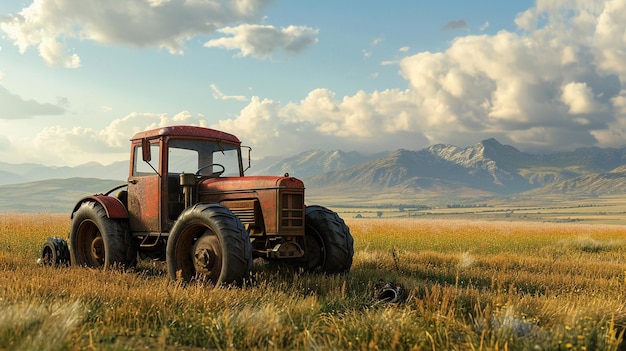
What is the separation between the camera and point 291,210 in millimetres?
8461

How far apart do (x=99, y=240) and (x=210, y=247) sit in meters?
3.27

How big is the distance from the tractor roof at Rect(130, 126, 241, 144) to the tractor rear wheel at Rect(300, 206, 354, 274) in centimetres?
203

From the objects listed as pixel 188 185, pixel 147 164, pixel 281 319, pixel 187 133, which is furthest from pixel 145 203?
pixel 281 319

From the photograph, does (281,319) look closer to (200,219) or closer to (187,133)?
(200,219)

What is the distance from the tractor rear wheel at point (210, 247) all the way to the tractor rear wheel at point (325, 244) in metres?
1.93

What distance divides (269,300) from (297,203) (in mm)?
2483

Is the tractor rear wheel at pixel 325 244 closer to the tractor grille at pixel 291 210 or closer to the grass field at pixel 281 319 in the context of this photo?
the grass field at pixel 281 319

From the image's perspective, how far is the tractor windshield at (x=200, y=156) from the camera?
9305 mm

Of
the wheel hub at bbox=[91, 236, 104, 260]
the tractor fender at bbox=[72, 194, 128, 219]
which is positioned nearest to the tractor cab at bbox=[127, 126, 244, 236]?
the tractor fender at bbox=[72, 194, 128, 219]

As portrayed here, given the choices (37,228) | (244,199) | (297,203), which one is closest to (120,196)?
(244,199)

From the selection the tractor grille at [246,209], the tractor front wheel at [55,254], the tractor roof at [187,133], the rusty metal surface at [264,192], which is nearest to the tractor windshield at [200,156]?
the tractor roof at [187,133]

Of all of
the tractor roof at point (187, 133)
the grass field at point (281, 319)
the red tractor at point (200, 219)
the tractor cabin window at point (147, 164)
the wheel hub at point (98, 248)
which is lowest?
the grass field at point (281, 319)

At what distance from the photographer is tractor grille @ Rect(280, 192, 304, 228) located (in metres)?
8.38

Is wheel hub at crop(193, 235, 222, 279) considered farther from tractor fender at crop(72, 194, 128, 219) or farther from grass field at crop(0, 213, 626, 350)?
tractor fender at crop(72, 194, 128, 219)
